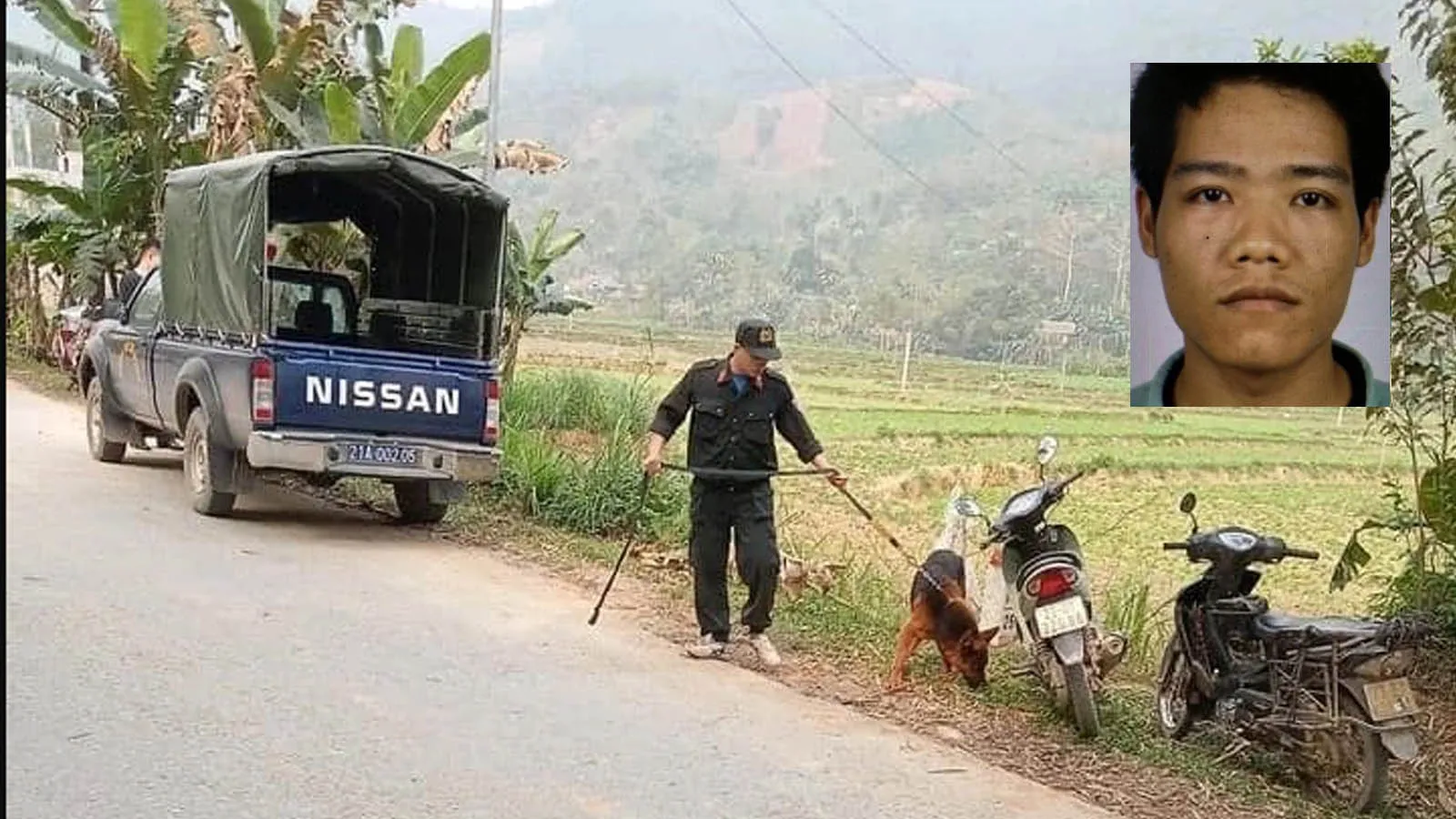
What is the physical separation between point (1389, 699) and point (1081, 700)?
863 mm

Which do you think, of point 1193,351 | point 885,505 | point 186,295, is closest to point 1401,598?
point 1193,351

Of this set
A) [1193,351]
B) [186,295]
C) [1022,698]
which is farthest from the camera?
[186,295]

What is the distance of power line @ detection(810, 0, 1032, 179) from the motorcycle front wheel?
90.3 inches

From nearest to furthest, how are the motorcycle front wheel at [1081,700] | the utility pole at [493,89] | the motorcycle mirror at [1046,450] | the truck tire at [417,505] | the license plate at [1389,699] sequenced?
1. the license plate at [1389,699]
2. the motorcycle front wheel at [1081,700]
3. the motorcycle mirror at [1046,450]
4. the truck tire at [417,505]
5. the utility pole at [493,89]

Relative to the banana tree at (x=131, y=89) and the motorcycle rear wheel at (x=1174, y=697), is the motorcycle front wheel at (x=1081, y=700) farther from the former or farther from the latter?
the banana tree at (x=131, y=89)

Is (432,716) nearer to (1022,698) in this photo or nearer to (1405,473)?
(1022,698)

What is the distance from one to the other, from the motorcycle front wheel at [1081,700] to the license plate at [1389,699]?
2.62ft

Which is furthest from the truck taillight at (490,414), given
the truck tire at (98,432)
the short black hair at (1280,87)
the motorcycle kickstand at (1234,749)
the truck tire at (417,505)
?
the motorcycle kickstand at (1234,749)

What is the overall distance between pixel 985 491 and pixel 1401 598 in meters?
1.58

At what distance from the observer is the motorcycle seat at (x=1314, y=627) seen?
408 cm

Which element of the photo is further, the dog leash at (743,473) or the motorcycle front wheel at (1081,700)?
the dog leash at (743,473)

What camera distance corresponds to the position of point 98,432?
333 inches

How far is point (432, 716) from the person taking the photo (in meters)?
4.43

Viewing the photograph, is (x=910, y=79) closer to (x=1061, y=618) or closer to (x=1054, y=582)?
(x=1054, y=582)
